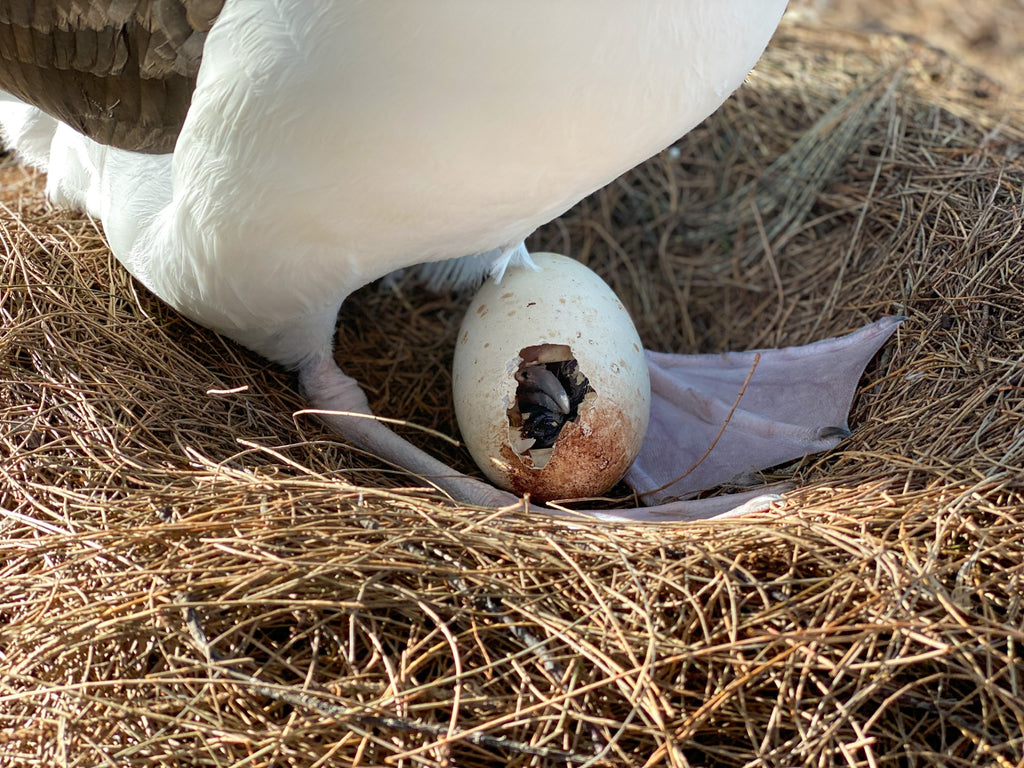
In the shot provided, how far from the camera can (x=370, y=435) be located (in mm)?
2502

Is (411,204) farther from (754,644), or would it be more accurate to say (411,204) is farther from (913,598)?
(913,598)

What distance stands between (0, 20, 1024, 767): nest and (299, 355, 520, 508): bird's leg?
0.22 feet

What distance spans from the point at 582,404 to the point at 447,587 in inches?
27.0

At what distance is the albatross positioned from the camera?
168 centimetres

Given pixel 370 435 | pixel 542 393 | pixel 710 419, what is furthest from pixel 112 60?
pixel 710 419

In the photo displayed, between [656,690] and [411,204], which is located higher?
[411,204]

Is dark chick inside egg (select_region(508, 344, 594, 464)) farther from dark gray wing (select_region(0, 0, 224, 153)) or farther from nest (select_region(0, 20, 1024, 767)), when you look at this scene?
dark gray wing (select_region(0, 0, 224, 153))

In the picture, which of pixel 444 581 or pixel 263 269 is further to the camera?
pixel 263 269

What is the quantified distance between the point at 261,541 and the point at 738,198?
233cm

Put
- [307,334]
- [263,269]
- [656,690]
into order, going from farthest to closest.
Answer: [307,334], [263,269], [656,690]

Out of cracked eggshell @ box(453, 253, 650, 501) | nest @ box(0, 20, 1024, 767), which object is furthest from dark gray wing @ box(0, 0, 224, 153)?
cracked eggshell @ box(453, 253, 650, 501)

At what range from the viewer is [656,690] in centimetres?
159

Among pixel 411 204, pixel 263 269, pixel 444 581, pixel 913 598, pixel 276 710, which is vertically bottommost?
pixel 276 710

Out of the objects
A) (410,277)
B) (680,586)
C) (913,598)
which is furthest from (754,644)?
(410,277)
